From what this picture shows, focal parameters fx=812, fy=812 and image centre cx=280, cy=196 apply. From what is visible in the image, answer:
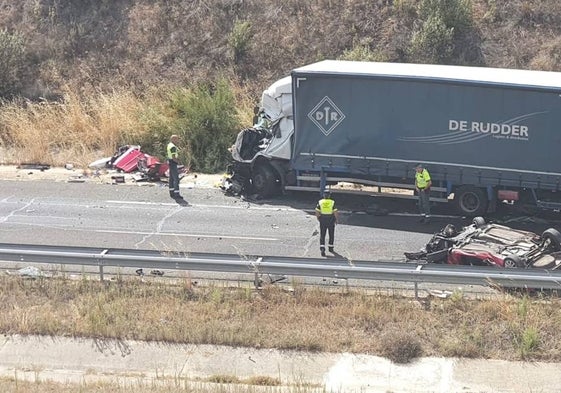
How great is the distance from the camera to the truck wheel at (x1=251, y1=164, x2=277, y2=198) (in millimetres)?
20266

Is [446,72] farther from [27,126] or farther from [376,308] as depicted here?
[27,126]

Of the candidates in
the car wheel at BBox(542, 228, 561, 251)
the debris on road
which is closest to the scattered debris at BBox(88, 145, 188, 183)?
the debris on road

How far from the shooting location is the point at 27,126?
1019 inches

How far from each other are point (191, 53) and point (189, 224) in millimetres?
13570

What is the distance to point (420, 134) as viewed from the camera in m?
18.6

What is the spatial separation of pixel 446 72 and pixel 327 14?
12033mm

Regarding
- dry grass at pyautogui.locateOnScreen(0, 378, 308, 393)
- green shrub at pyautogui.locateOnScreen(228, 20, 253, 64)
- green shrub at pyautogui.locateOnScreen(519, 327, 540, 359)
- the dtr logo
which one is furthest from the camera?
green shrub at pyautogui.locateOnScreen(228, 20, 253, 64)

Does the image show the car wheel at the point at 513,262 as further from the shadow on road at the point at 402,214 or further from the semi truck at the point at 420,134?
the semi truck at the point at 420,134

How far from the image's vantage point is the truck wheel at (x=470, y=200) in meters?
18.2

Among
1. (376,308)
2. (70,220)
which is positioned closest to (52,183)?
(70,220)

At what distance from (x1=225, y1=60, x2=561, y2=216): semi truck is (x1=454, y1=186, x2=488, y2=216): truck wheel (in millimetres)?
23

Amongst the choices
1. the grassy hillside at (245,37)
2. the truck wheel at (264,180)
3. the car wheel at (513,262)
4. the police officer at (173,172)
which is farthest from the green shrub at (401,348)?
the grassy hillside at (245,37)

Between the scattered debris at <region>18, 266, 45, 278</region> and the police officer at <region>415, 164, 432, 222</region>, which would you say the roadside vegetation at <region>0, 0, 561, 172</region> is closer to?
the police officer at <region>415, 164, 432, 222</region>

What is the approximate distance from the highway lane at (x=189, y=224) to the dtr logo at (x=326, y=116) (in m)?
1.93
